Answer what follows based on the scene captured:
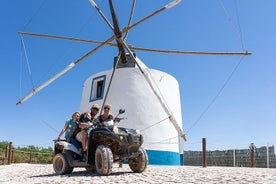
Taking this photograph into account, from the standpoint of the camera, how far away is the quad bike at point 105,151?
262 inches

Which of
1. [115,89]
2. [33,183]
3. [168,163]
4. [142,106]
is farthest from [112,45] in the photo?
[33,183]

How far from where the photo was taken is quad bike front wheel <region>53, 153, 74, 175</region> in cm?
736

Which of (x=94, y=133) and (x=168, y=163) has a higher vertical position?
(x=94, y=133)

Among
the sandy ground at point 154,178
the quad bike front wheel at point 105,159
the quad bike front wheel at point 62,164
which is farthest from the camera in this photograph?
the quad bike front wheel at point 62,164

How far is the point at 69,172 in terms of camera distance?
748cm

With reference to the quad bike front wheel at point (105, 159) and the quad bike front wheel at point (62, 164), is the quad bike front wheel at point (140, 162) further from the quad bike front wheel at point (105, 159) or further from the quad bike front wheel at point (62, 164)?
the quad bike front wheel at point (62, 164)

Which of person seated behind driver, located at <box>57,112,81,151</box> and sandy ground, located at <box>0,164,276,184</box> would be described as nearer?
sandy ground, located at <box>0,164,276,184</box>

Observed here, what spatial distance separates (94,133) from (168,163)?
8.78 meters

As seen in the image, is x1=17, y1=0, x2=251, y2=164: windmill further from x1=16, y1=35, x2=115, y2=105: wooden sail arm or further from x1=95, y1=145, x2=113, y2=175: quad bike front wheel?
x1=95, y1=145, x2=113, y2=175: quad bike front wheel

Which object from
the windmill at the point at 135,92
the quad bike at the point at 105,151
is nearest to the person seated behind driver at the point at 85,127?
the quad bike at the point at 105,151

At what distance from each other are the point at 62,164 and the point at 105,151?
1.58 meters

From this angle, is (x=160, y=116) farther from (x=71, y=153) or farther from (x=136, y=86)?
(x=71, y=153)

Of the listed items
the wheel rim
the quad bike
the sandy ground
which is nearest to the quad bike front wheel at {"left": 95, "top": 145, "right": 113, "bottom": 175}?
the quad bike

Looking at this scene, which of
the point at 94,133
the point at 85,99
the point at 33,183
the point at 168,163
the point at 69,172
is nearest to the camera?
the point at 33,183
